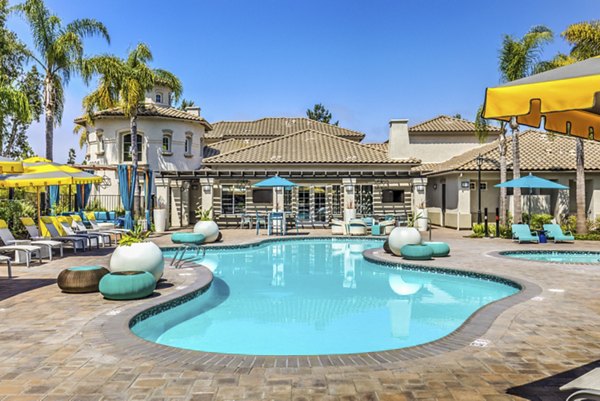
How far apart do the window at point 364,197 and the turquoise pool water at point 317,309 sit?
1465 cm

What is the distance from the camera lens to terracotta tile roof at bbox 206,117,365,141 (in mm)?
39625

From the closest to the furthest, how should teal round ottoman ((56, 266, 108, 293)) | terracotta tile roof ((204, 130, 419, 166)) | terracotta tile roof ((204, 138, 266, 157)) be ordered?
1. teal round ottoman ((56, 266, 108, 293))
2. terracotta tile roof ((204, 130, 419, 166))
3. terracotta tile roof ((204, 138, 266, 157))

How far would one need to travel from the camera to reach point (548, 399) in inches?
157

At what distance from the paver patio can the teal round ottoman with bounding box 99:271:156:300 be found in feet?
1.56

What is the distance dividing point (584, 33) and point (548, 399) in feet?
65.9

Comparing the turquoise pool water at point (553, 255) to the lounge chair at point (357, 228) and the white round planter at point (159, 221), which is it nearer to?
the lounge chair at point (357, 228)

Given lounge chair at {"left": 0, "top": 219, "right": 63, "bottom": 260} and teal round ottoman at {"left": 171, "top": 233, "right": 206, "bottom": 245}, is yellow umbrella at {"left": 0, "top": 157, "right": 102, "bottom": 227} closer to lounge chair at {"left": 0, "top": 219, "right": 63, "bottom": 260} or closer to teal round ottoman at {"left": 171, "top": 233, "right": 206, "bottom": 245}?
lounge chair at {"left": 0, "top": 219, "right": 63, "bottom": 260}

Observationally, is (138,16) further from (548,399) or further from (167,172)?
(548,399)

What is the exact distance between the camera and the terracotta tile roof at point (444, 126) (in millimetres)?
34312

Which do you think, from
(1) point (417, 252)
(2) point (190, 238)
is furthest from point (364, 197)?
(1) point (417, 252)

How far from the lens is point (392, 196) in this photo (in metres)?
29.9

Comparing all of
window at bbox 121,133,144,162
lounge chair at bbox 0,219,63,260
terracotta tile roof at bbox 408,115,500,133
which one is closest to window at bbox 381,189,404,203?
terracotta tile roof at bbox 408,115,500,133

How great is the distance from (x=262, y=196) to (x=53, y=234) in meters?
15.4

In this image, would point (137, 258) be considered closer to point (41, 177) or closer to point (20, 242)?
point (20, 242)
